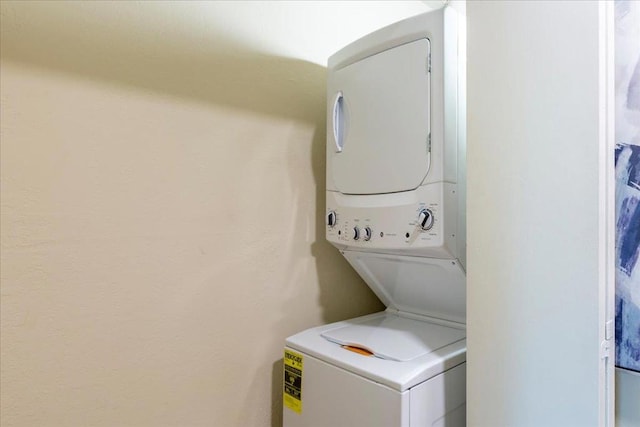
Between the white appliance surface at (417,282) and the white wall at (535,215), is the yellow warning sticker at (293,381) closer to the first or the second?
the white appliance surface at (417,282)

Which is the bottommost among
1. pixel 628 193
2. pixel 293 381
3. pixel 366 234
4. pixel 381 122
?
pixel 293 381

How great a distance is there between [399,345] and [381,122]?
76 cm

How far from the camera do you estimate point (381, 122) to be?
139 centimetres

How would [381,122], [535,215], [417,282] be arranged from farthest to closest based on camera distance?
1. [417,282]
2. [381,122]
3. [535,215]

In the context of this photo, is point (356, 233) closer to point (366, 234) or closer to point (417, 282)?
point (366, 234)

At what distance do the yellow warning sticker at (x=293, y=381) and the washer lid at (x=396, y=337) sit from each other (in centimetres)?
14

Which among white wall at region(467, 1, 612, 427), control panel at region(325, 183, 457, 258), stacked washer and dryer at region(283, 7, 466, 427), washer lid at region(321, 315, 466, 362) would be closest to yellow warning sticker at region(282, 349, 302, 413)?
stacked washer and dryer at region(283, 7, 466, 427)

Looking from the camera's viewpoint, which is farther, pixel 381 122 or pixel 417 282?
pixel 417 282

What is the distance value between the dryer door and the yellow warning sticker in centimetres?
63

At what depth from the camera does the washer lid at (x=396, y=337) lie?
1.26 m

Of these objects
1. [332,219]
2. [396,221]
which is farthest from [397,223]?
[332,219]

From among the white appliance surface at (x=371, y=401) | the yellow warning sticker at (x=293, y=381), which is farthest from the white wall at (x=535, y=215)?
the yellow warning sticker at (x=293, y=381)

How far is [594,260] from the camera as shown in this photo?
854 mm

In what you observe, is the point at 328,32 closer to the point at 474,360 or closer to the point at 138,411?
the point at 474,360
